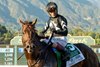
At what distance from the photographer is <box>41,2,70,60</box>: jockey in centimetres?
780

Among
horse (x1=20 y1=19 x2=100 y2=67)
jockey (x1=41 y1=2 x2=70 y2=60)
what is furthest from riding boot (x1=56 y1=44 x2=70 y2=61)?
horse (x1=20 y1=19 x2=100 y2=67)

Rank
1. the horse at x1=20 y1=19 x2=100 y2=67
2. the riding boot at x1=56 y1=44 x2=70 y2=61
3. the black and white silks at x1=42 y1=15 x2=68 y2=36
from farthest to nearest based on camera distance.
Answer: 1. the riding boot at x1=56 y1=44 x2=70 y2=61
2. the black and white silks at x1=42 y1=15 x2=68 y2=36
3. the horse at x1=20 y1=19 x2=100 y2=67

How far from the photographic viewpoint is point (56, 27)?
7918 millimetres

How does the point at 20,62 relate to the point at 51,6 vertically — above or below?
below

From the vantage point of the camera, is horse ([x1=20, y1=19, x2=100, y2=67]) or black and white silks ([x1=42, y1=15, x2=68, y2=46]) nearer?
horse ([x1=20, y1=19, x2=100, y2=67])

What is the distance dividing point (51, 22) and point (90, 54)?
141cm

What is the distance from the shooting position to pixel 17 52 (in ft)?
64.2

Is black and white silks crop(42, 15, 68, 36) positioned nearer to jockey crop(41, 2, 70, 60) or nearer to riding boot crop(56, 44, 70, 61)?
jockey crop(41, 2, 70, 60)

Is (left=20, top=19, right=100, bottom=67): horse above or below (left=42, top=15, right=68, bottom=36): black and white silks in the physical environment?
below

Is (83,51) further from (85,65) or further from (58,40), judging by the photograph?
(58,40)

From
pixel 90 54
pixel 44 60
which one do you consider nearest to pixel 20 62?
pixel 90 54

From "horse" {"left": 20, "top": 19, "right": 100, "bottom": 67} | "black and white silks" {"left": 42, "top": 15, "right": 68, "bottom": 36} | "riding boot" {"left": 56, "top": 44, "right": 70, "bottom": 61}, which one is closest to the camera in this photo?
"horse" {"left": 20, "top": 19, "right": 100, "bottom": 67}

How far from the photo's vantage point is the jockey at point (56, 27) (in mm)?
7805

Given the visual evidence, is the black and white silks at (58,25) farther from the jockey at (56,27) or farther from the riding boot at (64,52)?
the riding boot at (64,52)
